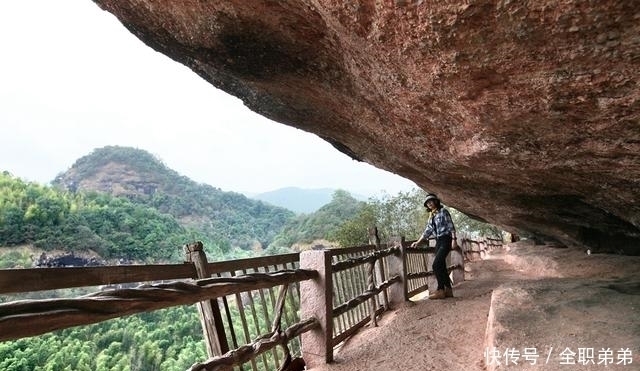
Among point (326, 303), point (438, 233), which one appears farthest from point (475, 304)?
point (326, 303)

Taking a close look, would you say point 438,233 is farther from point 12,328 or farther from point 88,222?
point 88,222

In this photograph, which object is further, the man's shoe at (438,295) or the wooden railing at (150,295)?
the man's shoe at (438,295)

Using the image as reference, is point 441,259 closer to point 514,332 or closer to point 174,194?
point 514,332

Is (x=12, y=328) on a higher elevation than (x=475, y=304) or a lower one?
higher

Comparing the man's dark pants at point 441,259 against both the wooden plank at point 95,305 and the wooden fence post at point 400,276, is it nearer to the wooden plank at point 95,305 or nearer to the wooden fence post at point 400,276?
the wooden fence post at point 400,276

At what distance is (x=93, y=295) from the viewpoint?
183 cm

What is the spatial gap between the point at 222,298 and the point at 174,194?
2963 inches

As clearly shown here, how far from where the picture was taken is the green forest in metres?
5.82

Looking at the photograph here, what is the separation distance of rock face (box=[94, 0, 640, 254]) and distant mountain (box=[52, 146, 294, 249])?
2295 inches

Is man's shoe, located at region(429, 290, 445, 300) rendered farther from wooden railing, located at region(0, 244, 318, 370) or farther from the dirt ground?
wooden railing, located at region(0, 244, 318, 370)

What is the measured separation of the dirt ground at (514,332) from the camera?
116 inches

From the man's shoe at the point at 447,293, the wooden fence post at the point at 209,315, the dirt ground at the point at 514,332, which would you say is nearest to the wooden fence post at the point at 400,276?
the dirt ground at the point at 514,332

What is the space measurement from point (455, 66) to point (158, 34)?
358 cm

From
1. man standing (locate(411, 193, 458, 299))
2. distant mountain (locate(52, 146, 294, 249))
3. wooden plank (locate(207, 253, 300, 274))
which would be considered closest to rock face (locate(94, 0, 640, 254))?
man standing (locate(411, 193, 458, 299))
